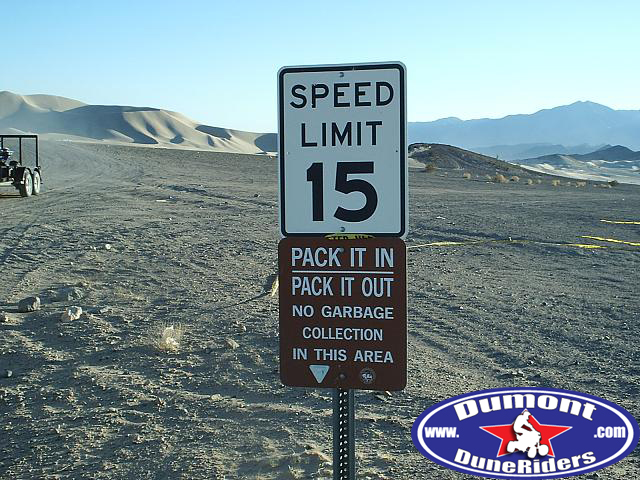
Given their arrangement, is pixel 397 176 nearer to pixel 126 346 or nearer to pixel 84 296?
pixel 126 346

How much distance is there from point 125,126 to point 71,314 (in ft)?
455

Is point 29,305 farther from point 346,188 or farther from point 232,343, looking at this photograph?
point 346,188

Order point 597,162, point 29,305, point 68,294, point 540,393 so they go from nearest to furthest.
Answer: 1. point 540,393
2. point 29,305
3. point 68,294
4. point 597,162

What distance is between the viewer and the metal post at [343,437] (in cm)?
327

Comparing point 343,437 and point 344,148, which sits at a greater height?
point 344,148

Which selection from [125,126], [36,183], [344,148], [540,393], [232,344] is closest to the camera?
[344,148]

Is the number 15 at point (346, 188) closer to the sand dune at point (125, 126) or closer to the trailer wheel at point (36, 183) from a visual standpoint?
the trailer wheel at point (36, 183)

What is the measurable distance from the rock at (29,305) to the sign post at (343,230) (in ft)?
21.3

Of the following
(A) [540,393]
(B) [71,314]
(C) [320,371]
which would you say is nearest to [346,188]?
(C) [320,371]

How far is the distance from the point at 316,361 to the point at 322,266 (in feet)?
1.27

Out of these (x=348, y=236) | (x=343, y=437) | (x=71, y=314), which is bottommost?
(x=71, y=314)

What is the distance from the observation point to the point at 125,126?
142 metres

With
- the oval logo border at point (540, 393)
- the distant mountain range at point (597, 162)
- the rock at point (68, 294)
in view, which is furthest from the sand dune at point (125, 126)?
the oval logo border at point (540, 393)

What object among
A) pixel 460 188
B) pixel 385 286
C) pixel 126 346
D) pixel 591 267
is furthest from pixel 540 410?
pixel 460 188
